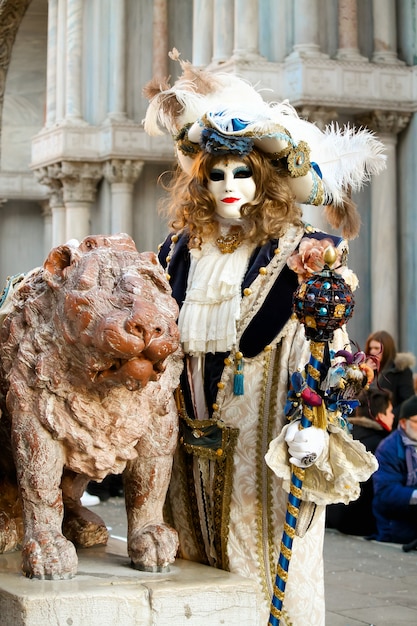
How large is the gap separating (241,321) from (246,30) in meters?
8.68

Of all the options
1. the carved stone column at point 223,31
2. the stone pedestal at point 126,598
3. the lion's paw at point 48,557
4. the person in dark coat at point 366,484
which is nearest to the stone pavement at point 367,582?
the person in dark coat at point 366,484

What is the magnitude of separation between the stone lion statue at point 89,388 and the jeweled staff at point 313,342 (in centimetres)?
35

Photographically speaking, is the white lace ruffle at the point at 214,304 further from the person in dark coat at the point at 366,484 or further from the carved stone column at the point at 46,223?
the carved stone column at the point at 46,223

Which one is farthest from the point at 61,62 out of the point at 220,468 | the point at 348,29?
the point at 220,468

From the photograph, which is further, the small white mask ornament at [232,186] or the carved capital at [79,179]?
the carved capital at [79,179]

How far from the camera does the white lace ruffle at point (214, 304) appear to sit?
378cm

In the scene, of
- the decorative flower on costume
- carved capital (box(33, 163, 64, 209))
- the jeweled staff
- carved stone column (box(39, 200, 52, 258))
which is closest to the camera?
the jeweled staff

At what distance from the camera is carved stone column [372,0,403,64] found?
11.8 m

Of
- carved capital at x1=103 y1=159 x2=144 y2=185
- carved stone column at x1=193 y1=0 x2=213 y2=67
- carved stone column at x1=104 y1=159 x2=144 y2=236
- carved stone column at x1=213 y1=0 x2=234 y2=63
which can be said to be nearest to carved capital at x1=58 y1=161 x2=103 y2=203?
carved stone column at x1=104 y1=159 x2=144 y2=236

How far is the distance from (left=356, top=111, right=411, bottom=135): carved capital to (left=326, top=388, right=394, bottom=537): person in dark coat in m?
3.76

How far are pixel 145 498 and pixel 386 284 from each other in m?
8.78

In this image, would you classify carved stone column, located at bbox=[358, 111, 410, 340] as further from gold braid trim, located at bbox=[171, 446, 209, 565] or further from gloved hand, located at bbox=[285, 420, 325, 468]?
gloved hand, located at bbox=[285, 420, 325, 468]

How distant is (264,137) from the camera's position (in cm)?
369

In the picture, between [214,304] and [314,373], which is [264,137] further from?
[314,373]
